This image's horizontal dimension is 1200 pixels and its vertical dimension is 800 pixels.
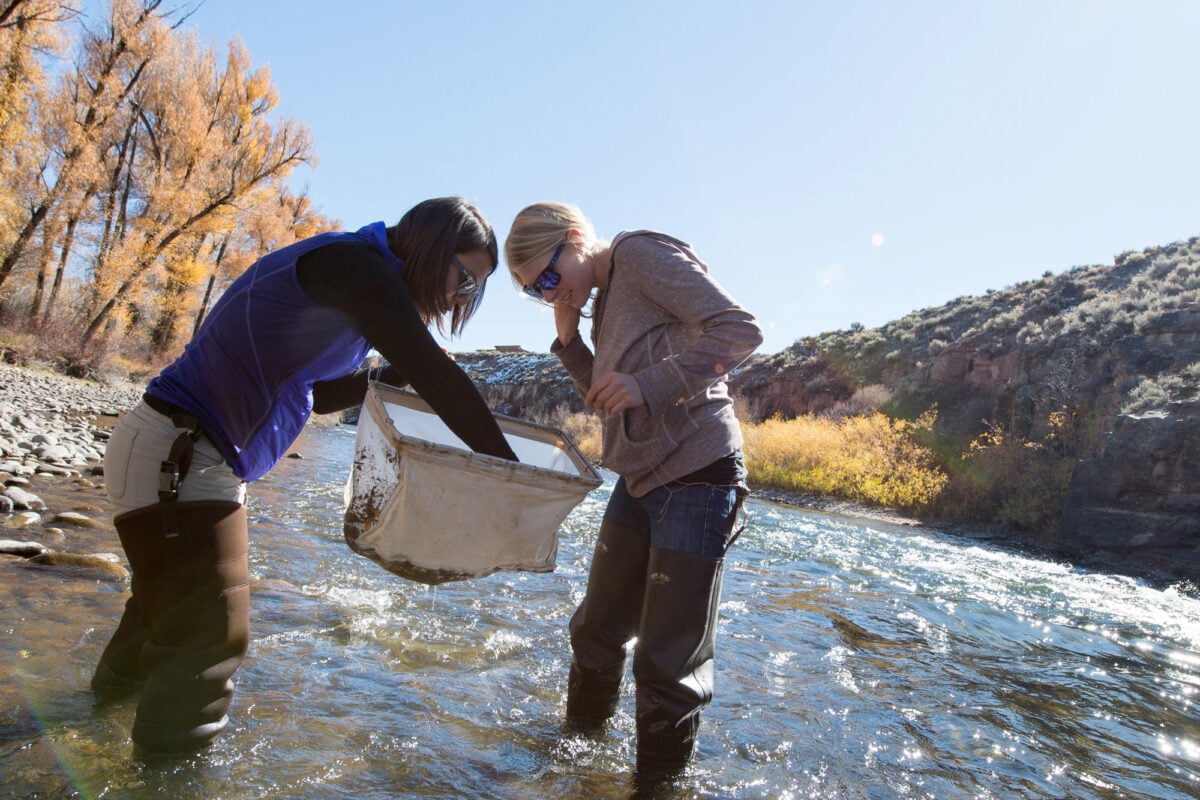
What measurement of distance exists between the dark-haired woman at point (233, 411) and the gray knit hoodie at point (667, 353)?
45cm

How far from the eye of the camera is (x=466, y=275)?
5.86 feet

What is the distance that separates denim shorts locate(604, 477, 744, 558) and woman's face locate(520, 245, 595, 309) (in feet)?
2.15

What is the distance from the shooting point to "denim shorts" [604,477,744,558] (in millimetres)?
1942

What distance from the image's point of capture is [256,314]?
5.39ft

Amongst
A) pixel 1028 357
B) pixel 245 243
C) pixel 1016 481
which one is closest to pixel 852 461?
pixel 1016 481

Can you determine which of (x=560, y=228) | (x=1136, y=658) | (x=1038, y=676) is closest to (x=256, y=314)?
(x=560, y=228)

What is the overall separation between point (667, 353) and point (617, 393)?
250mm

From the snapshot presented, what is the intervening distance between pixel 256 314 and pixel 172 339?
83.8 ft

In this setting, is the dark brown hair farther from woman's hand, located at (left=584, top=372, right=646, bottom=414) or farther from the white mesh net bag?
woman's hand, located at (left=584, top=372, right=646, bottom=414)

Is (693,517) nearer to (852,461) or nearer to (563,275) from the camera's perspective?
(563,275)

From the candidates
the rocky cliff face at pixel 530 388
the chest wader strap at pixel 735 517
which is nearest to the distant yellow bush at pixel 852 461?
the chest wader strap at pixel 735 517

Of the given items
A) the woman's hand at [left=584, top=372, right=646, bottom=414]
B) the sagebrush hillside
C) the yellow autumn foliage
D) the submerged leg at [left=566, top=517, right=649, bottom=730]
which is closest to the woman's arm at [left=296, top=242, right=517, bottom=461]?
the woman's hand at [left=584, top=372, right=646, bottom=414]

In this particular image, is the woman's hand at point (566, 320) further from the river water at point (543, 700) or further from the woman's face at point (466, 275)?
the river water at point (543, 700)

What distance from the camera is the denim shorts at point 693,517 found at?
1.94m
